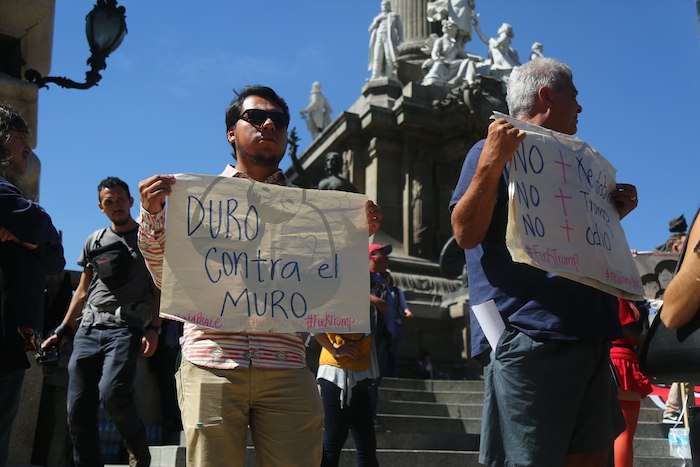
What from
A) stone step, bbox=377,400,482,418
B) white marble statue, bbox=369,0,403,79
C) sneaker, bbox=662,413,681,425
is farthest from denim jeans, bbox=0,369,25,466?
white marble statue, bbox=369,0,403,79

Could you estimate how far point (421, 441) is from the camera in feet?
25.3

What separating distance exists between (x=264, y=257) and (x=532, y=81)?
130cm

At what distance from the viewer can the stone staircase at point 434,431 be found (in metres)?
6.95

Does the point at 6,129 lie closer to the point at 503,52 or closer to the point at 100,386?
the point at 100,386

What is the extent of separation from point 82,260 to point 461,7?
64.5 feet

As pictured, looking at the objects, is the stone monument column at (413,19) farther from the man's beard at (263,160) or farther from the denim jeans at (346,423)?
the man's beard at (263,160)

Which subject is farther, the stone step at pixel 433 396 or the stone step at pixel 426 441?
the stone step at pixel 433 396

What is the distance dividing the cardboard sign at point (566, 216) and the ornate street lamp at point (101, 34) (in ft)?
18.2

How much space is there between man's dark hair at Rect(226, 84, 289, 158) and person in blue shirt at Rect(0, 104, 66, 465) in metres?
0.96

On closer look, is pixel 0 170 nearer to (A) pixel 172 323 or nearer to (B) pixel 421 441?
(A) pixel 172 323

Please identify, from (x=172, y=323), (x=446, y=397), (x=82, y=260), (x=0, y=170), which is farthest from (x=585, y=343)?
(x=446, y=397)

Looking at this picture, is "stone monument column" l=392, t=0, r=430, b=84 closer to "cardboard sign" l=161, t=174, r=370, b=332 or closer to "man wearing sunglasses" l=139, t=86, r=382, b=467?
"cardboard sign" l=161, t=174, r=370, b=332

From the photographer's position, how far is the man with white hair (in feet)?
8.87

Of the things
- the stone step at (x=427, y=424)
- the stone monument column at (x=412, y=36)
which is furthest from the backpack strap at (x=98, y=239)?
the stone monument column at (x=412, y=36)
